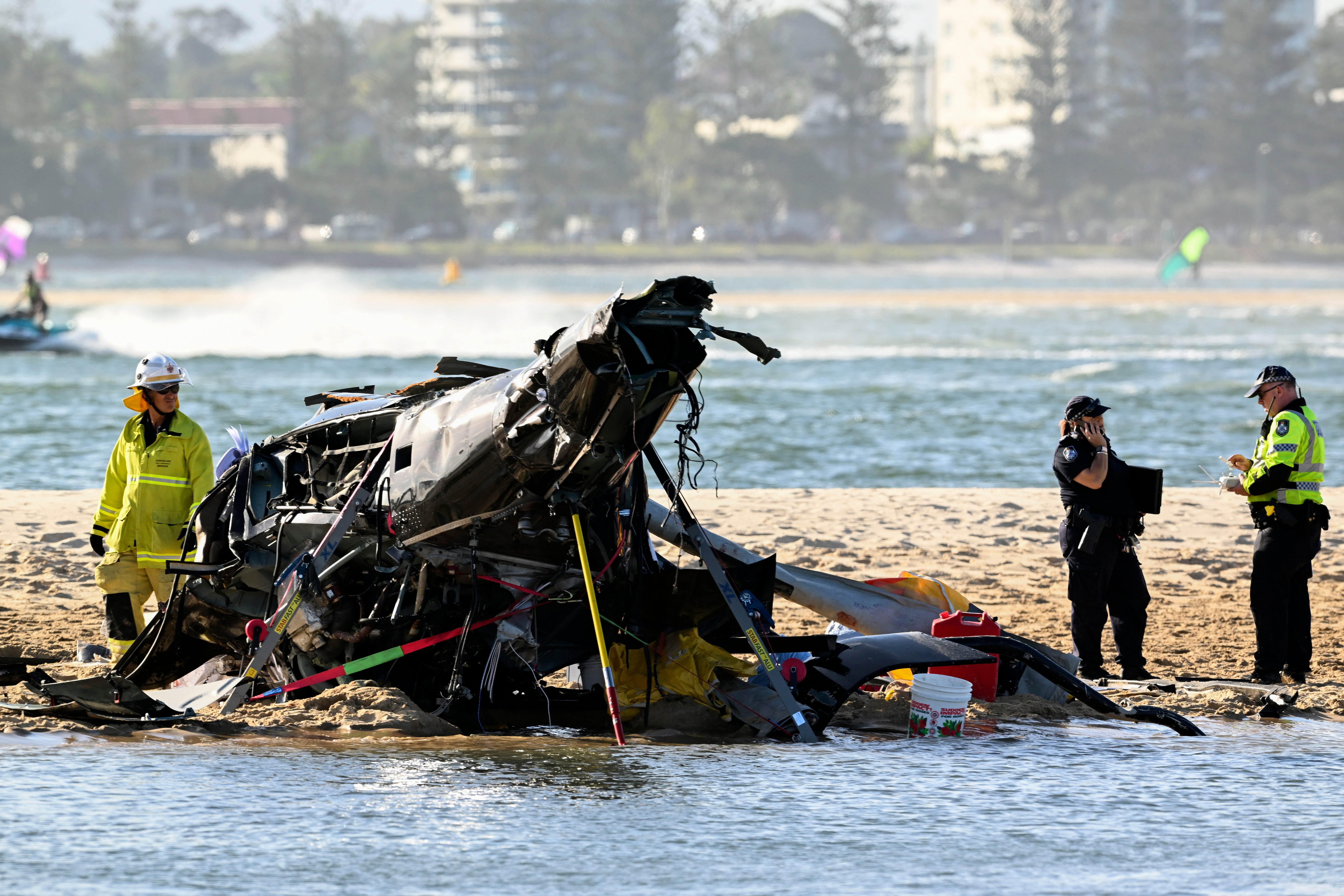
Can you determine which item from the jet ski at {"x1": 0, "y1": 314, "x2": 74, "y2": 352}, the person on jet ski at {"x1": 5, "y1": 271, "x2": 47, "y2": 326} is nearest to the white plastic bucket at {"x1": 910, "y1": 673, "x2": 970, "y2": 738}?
the person on jet ski at {"x1": 5, "y1": 271, "x2": 47, "y2": 326}

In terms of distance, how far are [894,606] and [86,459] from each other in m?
17.8

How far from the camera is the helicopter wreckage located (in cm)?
761

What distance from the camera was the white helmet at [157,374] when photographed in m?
9.68

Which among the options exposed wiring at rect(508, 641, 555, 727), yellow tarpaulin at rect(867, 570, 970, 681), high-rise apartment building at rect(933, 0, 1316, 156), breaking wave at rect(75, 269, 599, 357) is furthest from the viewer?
high-rise apartment building at rect(933, 0, 1316, 156)

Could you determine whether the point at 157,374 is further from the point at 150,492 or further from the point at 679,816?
the point at 679,816

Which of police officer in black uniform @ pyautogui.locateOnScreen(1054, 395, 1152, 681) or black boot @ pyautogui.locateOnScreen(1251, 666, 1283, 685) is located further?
black boot @ pyautogui.locateOnScreen(1251, 666, 1283, 685)

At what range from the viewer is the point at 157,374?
9711mm

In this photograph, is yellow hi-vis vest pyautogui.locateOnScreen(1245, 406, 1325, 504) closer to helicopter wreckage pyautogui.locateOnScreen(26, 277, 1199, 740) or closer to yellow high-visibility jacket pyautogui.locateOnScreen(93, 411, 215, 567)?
helicopter wreckage pyautogui.locateOnScreen(26, 277, 1199, 740)

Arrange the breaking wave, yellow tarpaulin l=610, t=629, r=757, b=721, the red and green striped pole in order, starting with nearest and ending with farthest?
the red and green striped pole, yellow tarpaulin l=610, t=629, r=757, b=721, the breaking wave

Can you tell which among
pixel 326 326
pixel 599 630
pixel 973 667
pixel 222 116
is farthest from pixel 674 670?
pixel 222 116

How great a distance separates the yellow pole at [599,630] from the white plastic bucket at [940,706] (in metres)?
1.52

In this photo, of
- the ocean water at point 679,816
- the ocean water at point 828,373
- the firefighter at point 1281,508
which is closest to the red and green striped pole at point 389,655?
the ocean water at point 679,816

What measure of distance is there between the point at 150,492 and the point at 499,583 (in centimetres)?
266

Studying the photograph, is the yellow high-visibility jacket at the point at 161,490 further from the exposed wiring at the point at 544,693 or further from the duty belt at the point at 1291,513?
the duty belt at the point at 1291,513
